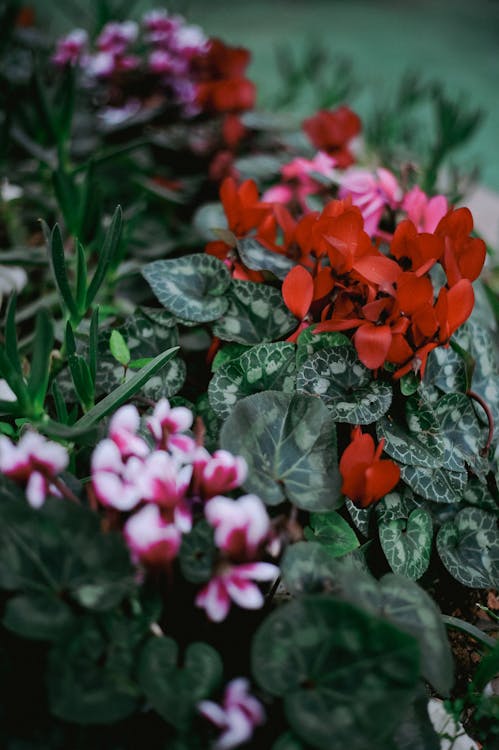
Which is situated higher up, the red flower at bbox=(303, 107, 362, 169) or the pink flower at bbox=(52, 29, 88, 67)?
the red flower at bbox=(303, 107, 362, 169)

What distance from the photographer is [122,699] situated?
558 millimetres

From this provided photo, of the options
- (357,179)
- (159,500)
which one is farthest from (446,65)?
(159,500)

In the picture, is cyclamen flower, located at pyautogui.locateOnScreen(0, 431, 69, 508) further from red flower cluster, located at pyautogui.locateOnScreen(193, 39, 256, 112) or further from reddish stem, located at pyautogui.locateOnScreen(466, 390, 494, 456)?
red flower cluster, located at pyautogui.locateOnScreen(193, 39, 256, 112)

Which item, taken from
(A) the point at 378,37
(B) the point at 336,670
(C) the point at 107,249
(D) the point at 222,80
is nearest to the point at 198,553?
(B) the point at 336,670

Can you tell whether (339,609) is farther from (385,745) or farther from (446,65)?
(446,65)

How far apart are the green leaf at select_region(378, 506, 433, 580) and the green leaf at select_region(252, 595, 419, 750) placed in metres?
0.28

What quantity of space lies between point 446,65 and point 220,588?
13.6ft

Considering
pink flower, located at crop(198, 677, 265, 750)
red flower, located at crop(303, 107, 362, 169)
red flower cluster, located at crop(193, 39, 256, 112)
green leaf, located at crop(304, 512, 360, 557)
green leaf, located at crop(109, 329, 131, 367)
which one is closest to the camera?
pink flower, located at crop(198, 677, 265, 750)

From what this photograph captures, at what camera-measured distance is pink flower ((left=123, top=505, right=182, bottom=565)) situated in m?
0.56

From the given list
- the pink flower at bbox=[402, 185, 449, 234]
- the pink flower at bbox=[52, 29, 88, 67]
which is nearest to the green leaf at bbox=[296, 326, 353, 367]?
the pink flower at bbox=[402, 185, 449, 234]

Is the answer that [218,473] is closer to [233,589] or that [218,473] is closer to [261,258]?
[233,589]

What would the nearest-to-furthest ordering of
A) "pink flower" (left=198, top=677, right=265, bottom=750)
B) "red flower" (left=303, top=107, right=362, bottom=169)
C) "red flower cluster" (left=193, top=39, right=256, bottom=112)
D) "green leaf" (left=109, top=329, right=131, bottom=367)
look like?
"pink flower" (left=198, top=677, right=265, bottom=750) → "green leaf" (left=109, top=329, right=131, bottom=367) → "red flower" (left=303, top=107, right=362, bottom=169) → "red flower cluster" (left=193, top=39, right=256, bottom=112)

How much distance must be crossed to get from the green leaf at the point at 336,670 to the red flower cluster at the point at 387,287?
0.34m

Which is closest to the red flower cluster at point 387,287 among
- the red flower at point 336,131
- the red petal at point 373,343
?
the red petal at point 373,343
